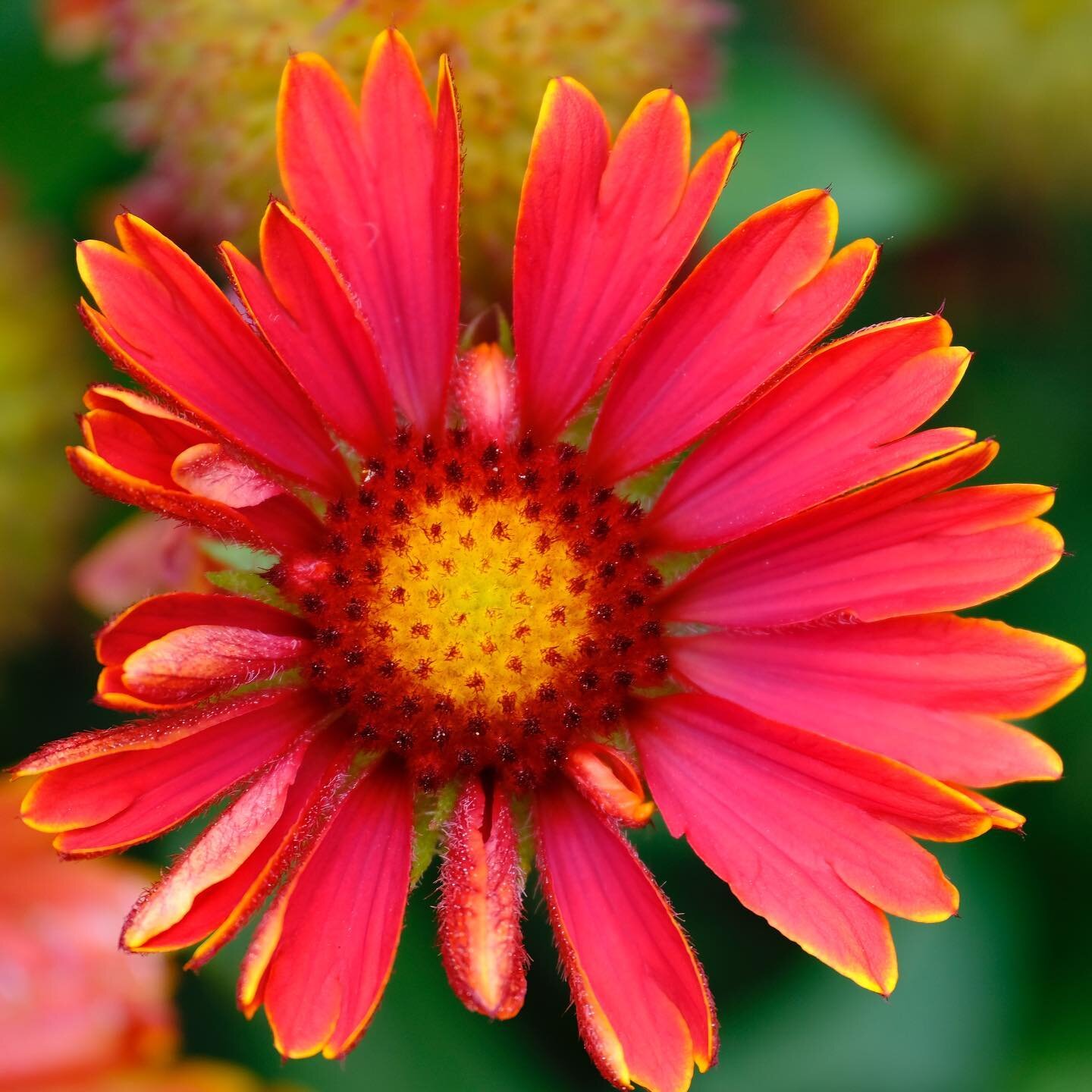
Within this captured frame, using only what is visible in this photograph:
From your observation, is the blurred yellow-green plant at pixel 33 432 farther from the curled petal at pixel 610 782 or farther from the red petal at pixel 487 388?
the curled petal at pixel 610 782

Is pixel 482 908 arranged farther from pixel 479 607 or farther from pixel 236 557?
pixel 236 557

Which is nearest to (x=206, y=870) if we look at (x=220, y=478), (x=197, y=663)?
(x=197, y=663)

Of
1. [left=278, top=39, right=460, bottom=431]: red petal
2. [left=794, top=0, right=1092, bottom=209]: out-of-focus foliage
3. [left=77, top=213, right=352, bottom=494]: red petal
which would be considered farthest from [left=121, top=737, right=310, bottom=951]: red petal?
[left=794, top=0, right=1092, bottom=209]: out-of-focus foliage

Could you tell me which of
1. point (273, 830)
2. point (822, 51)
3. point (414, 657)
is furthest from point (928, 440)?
point (822, 51)

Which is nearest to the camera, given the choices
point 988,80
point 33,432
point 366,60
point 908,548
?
point 908,548

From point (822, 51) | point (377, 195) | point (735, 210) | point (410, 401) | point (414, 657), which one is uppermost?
point (822, 51)

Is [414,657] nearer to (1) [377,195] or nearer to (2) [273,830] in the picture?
(2) [273,830]
